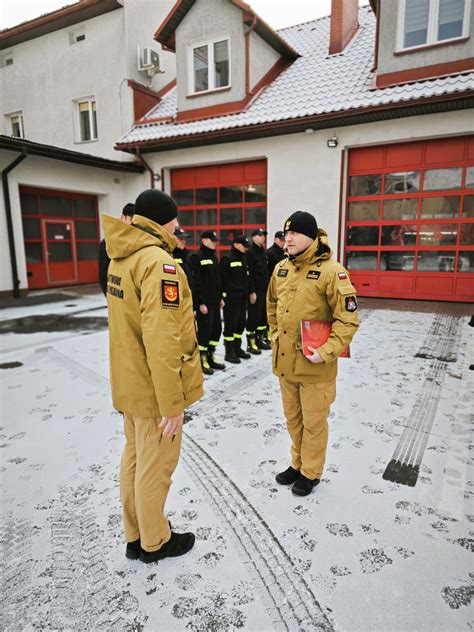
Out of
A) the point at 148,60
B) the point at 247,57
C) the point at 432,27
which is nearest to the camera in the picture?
the point at 432,27

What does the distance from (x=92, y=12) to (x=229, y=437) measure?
16246 mm

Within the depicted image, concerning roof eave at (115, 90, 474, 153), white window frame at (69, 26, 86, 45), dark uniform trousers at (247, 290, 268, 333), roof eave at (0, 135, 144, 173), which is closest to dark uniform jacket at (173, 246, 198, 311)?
dark uniform trousers at (247, 290, 268, 333)

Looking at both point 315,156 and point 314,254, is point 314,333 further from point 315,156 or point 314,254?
point 315,156

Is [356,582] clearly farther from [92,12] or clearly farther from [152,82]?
[92,12]

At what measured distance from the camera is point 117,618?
5.97 feet

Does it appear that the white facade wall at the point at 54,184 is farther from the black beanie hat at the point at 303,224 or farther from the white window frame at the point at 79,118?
the black beanie hat at the point at 303,224

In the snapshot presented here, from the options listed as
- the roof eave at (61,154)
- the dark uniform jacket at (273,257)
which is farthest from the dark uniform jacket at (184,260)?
the roof eave at (61,154)

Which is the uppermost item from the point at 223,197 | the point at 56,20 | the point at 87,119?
the point at 56,20

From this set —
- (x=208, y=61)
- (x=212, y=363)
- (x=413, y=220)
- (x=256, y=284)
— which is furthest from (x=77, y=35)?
(x=212, y=363)

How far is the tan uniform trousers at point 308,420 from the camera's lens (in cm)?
261

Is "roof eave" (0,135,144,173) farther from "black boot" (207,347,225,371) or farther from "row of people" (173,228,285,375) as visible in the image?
"black boot" (207,347,225,371)

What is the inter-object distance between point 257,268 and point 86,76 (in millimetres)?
12931

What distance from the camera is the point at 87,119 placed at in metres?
15.3

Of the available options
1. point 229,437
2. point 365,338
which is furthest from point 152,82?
point 229,437
